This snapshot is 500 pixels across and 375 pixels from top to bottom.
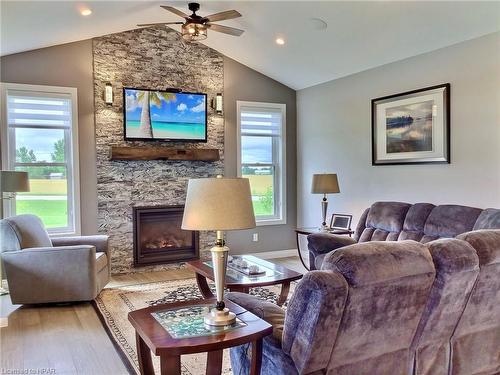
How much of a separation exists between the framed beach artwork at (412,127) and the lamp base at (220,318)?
3.33 metres

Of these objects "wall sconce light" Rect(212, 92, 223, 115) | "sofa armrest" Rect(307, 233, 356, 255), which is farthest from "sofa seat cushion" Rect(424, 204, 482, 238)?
"wall sconce light" Rect(212, 92, 223, 115)

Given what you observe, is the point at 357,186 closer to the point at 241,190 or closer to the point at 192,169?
the point at 192,169

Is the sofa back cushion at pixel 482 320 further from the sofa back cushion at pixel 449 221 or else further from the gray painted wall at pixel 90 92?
the gray painted wall at pixel 90 92

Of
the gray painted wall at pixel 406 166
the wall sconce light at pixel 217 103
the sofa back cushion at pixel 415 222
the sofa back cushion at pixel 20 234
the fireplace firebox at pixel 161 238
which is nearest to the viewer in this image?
the gray painted wall at pixel 406 166

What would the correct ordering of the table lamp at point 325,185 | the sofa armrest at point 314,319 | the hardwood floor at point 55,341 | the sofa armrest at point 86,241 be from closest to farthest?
the sofa armrest at point 314,319, the hardwood floor at point 55,341, the sofa armrest at point 86,241, the table lamp at point 325,185

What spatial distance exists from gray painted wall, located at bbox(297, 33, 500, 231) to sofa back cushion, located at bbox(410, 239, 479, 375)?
227 centimetres

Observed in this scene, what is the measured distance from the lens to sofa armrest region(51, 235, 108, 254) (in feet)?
15.9

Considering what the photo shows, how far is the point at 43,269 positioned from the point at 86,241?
70cm

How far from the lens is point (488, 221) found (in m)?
3.51

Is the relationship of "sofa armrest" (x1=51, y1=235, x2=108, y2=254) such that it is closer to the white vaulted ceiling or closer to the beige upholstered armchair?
the beige upholstered armchair

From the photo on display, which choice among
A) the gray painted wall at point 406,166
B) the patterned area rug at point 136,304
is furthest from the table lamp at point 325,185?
the patterned area rug at point 136,304

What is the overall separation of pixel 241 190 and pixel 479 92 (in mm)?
3284

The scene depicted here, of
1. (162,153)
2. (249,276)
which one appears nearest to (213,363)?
(249,276)

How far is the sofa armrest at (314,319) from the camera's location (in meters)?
1.73
